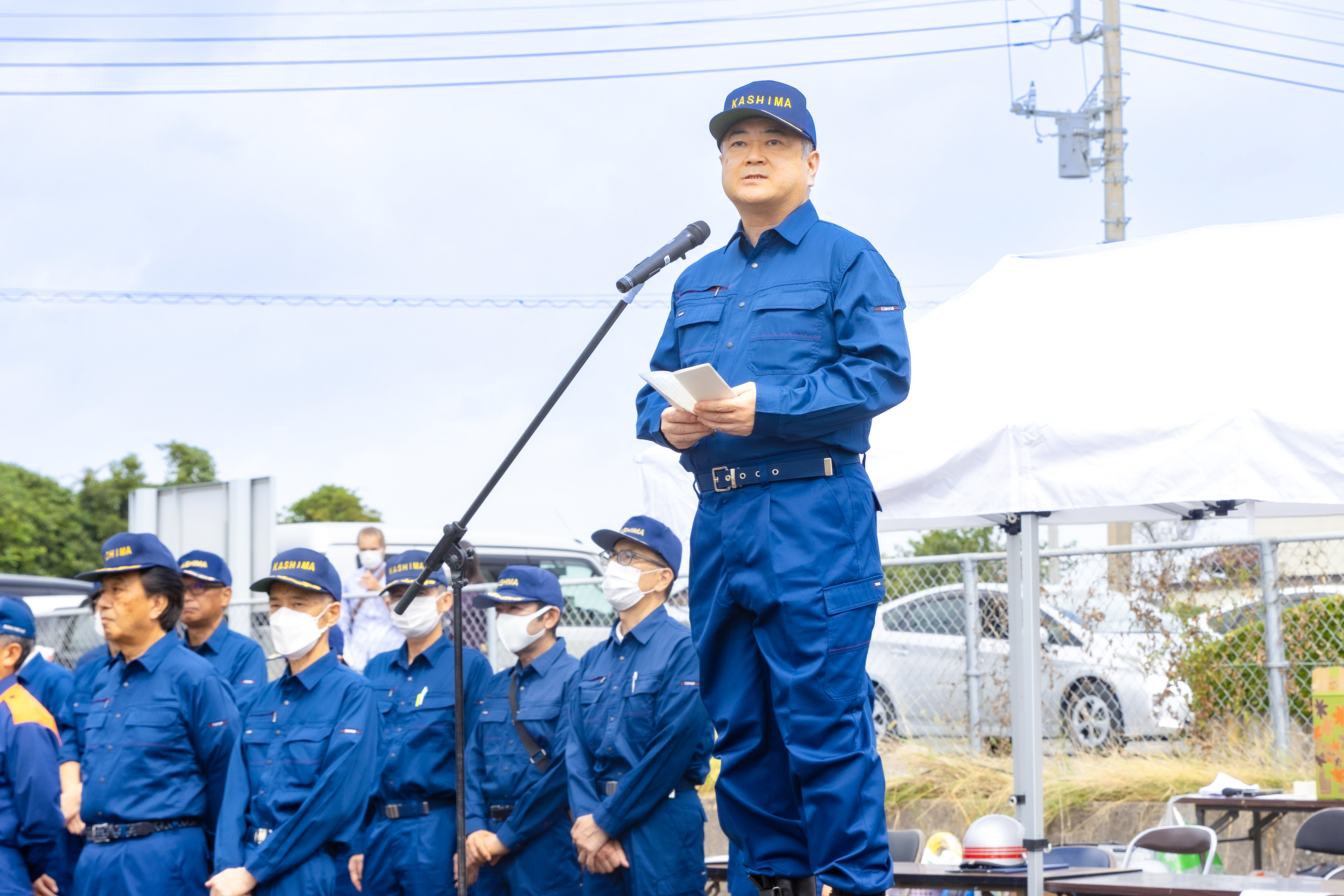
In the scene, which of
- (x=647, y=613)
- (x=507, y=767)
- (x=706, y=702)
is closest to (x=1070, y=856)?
(x=647, y=613)

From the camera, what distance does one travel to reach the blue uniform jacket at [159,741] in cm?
543

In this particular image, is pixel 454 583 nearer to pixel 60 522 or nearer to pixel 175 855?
pixel 175 855

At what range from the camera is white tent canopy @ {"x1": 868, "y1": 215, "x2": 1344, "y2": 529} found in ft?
13.9

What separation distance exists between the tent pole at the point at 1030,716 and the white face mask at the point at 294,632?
112 inches

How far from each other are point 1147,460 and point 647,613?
7.84 ft

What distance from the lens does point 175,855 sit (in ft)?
17.7

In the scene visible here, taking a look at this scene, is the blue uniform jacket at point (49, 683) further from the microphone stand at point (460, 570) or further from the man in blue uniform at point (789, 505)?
the man in blue uniform at point (789, 505)

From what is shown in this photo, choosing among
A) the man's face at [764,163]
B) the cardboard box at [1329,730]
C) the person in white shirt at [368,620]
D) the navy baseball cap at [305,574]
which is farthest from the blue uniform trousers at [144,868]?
the cardboard box at [1329,730]

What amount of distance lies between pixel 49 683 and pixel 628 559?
3789 millimetres

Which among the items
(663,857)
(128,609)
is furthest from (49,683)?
(663,857)

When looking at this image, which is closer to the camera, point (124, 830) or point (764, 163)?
point (764, 163)

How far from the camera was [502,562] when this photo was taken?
1276 centimetres

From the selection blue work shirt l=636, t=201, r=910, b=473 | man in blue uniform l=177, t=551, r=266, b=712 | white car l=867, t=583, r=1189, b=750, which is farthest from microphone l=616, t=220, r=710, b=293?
white car l=867, t=583, r=1189, b=750

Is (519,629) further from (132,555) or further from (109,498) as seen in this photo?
(109,498)
